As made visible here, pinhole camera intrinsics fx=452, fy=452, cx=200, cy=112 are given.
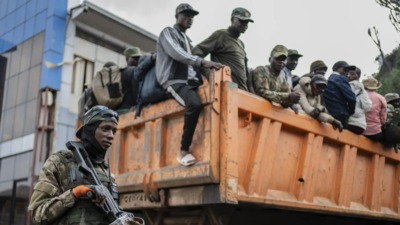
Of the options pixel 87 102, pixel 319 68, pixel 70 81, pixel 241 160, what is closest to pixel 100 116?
pixel 241 160

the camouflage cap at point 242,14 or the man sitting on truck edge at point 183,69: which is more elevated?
the camouflage cap at point 242,14

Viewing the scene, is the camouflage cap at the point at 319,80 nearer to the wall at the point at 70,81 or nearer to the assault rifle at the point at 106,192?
the assault rifle at the point at 106,192

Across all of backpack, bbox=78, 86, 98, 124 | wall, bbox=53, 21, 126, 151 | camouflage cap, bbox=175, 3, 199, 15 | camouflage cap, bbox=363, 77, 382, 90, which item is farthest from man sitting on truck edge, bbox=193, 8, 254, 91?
wall, bbox=53, 21, 126, 151

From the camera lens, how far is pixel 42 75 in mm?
12766

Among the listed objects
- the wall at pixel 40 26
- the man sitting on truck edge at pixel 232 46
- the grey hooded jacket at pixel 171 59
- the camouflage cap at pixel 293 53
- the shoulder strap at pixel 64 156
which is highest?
the wall at pixel 40 26

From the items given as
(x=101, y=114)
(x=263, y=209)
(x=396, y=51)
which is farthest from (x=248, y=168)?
(x=396, y=51)

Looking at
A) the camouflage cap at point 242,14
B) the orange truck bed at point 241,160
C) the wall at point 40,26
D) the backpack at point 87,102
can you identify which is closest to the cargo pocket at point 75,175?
the orange truck bed at point 241,160

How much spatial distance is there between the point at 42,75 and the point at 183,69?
9.80 metres

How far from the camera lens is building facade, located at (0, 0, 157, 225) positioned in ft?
41.2

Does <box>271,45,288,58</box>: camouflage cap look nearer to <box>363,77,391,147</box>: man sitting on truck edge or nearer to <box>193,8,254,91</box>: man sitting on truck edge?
<box>193,8,254,91</box>: man sitting on truck edge

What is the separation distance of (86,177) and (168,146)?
1.78 meters

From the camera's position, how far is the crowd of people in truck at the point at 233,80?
3.83 meters

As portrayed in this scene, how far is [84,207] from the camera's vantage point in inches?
80.3

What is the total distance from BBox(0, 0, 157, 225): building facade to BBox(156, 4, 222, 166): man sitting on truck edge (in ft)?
29.6
